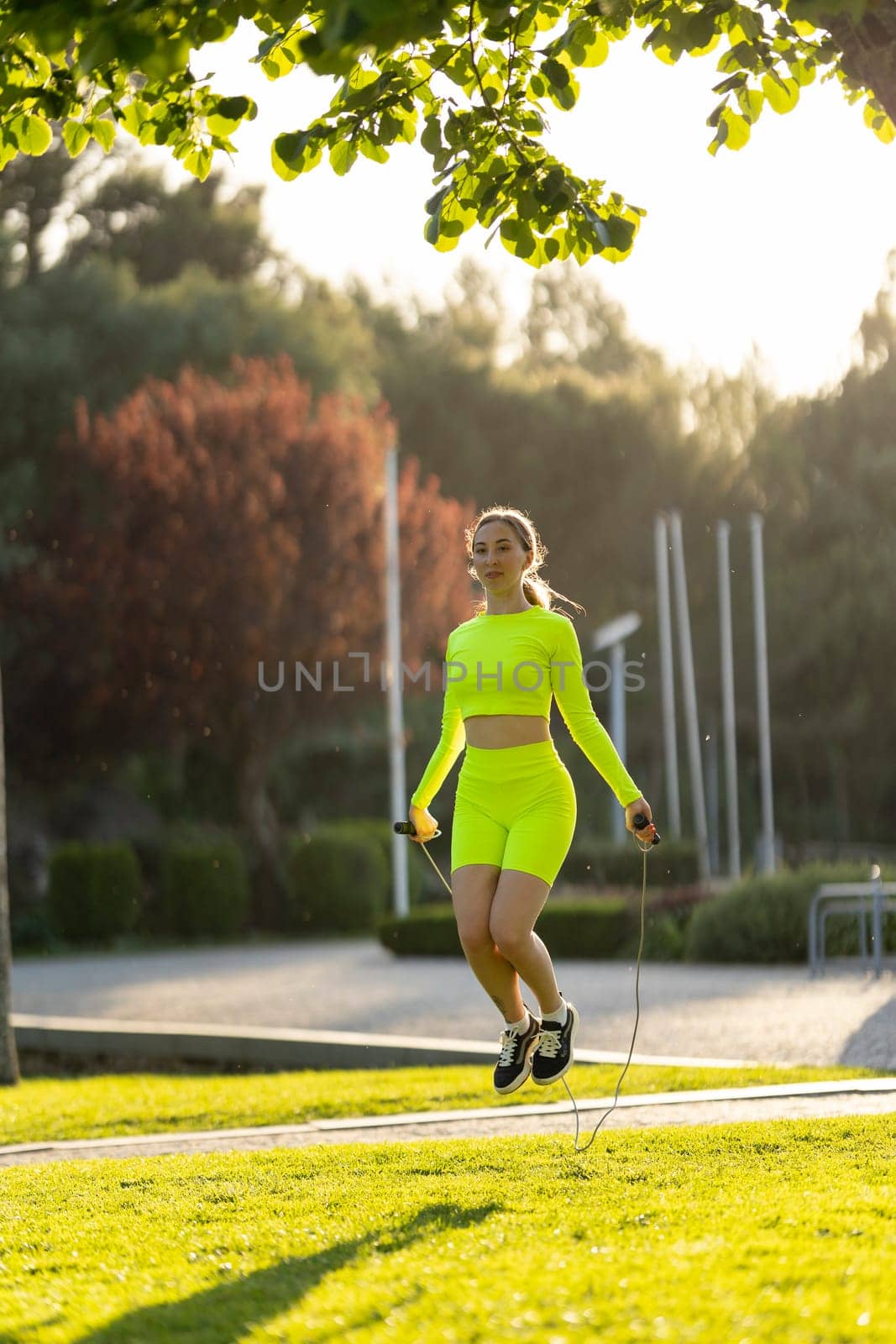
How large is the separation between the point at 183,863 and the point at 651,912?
850 cm

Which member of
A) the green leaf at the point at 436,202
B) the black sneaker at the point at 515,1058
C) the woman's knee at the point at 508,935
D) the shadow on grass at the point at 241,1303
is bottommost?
the shadow on grass at the point at 241,1303

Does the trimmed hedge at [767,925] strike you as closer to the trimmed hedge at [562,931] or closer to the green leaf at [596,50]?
the trimmed hedge at [562,931]

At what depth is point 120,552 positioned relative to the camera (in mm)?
25438

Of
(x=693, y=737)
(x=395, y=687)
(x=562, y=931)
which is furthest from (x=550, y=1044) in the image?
(x=693, y=737)

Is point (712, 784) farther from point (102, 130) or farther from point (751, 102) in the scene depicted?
point (102, 130)

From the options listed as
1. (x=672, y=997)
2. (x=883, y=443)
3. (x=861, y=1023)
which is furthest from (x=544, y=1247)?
(x=883, y=443)

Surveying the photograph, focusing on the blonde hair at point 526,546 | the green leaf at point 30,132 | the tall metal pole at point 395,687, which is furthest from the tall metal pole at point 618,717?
the green leaf at point 30,132

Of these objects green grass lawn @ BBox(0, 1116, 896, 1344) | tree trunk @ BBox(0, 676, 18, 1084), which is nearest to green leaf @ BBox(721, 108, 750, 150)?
green grass lawn @ BBox(0, 1116, 896, 1344)

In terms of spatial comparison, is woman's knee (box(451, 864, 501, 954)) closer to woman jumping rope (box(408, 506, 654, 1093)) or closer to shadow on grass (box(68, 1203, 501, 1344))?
woman jumping rope (box(408, 506, 654, 1093))

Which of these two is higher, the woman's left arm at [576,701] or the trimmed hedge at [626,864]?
the woman's left arm at [576,701]

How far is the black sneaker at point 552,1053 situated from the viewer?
5.46m

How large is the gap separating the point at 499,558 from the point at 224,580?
19752 mm

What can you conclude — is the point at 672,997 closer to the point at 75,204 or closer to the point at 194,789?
the point at 194,789

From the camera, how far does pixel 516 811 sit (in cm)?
531
